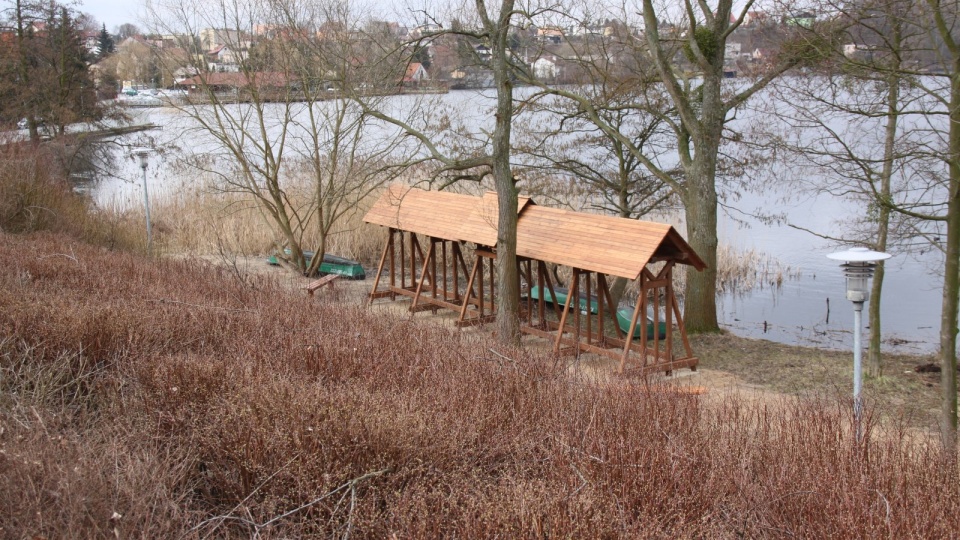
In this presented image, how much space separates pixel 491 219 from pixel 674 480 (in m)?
8.98

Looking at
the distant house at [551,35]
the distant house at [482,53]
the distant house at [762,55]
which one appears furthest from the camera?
the distant house at [482,53]

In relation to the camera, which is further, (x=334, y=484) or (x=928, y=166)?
(x=928, y=166)

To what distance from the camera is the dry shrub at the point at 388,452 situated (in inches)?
151

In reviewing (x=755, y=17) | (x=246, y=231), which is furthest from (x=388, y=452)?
(x=246, y=231)

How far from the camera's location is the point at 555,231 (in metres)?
12.0

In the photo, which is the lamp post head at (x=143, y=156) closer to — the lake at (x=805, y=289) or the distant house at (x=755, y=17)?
the lake at (x=805, y=289)

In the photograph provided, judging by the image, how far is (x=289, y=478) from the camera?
440 centimetres

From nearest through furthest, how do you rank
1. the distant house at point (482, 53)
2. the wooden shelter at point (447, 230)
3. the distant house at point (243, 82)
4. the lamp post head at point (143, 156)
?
the wooden shelter at point (447, 230), the distant house at point (482, 53), the distant house at point (243, 82), the lamp post head at point (143, 156)

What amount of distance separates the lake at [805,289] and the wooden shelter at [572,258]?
2.96 meters

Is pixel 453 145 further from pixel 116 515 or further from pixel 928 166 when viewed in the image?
pixel 116 515

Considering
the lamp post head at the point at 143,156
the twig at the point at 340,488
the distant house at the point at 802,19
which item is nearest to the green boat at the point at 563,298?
the distant house at the point at 802,19

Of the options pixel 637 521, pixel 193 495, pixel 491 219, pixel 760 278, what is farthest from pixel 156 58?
pixel 637 521

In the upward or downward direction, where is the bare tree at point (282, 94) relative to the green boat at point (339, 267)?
upward

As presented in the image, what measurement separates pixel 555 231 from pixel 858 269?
4812mm
